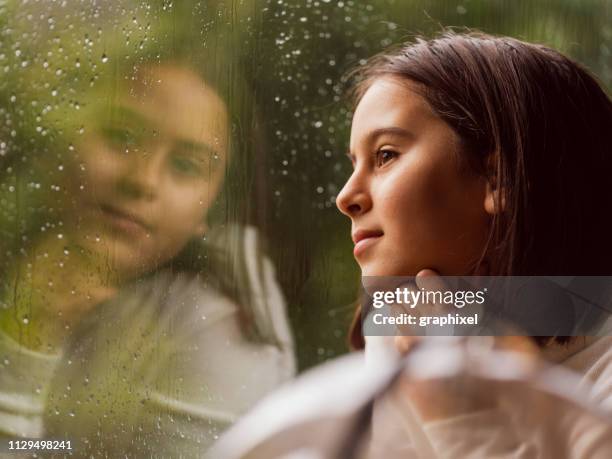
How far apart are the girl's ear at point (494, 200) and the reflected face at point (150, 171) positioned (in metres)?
0.40

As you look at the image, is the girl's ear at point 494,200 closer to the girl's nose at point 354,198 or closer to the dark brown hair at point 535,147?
the dark brown hair at point 535,147

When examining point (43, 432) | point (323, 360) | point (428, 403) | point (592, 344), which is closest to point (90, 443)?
point (43, 432)

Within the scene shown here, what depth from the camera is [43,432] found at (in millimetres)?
1192

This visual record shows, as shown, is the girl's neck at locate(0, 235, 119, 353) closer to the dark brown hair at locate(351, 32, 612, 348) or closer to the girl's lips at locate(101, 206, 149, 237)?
the girl's lips at locate(101, 206, 149, 237)

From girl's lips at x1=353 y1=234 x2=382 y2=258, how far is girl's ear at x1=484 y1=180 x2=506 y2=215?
0.51ft

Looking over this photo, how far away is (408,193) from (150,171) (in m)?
0.42

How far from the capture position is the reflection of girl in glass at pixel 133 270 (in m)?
1.10

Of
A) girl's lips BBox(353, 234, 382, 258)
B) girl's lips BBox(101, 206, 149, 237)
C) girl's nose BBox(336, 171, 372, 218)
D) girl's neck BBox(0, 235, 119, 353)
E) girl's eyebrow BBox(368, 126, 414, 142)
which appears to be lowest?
girl's neck BBox(0, 235, 119, 353)

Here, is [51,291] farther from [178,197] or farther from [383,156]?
[383,156]

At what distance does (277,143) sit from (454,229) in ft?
0.98

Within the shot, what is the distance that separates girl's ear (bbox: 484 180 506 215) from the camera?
98 centimetres

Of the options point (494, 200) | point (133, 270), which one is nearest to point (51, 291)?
point (133, 270)

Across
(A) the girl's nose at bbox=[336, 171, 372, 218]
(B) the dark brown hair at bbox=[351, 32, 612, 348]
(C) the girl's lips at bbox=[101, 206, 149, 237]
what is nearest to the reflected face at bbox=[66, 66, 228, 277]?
(C) the girl's lips at bbox=[101, 206, 149, 237]

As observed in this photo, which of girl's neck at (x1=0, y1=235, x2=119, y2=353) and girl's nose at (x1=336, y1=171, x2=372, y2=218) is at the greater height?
girl's nose at (x1=336, y1=171, x2=372, y2=218)
